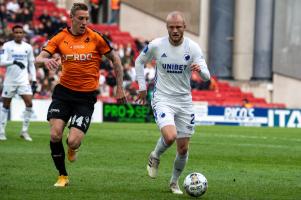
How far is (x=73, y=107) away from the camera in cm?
1324

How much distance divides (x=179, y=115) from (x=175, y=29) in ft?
3.98

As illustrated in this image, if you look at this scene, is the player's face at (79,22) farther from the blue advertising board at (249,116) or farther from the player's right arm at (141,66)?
the blue advertising board at (249,116)

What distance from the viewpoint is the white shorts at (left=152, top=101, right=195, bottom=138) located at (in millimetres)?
12672

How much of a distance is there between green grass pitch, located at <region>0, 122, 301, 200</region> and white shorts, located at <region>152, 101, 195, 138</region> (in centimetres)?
91

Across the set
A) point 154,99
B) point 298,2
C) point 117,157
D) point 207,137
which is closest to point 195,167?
point 117,157

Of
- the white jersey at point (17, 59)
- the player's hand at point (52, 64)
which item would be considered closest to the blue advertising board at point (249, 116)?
the white jersey at point (17, 59)

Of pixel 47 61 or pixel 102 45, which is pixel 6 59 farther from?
pixel 47 61

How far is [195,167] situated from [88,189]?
4.45 metres

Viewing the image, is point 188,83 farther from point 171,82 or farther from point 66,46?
point 66,46

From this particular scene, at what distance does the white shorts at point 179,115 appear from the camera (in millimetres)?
12672

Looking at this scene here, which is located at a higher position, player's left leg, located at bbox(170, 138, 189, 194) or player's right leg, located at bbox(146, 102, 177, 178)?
player's right leg, located at bbox(146, 102, 177, 178)

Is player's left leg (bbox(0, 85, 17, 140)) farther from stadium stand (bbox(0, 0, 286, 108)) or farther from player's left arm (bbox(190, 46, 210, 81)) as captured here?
stadium stand (bbox(0, 0, 286, 108))

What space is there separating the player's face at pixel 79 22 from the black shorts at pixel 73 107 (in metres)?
0.88

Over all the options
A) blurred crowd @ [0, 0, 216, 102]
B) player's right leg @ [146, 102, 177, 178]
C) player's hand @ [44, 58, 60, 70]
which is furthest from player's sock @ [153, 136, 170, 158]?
blurred crowd @ [0, 0, 216, 102]
